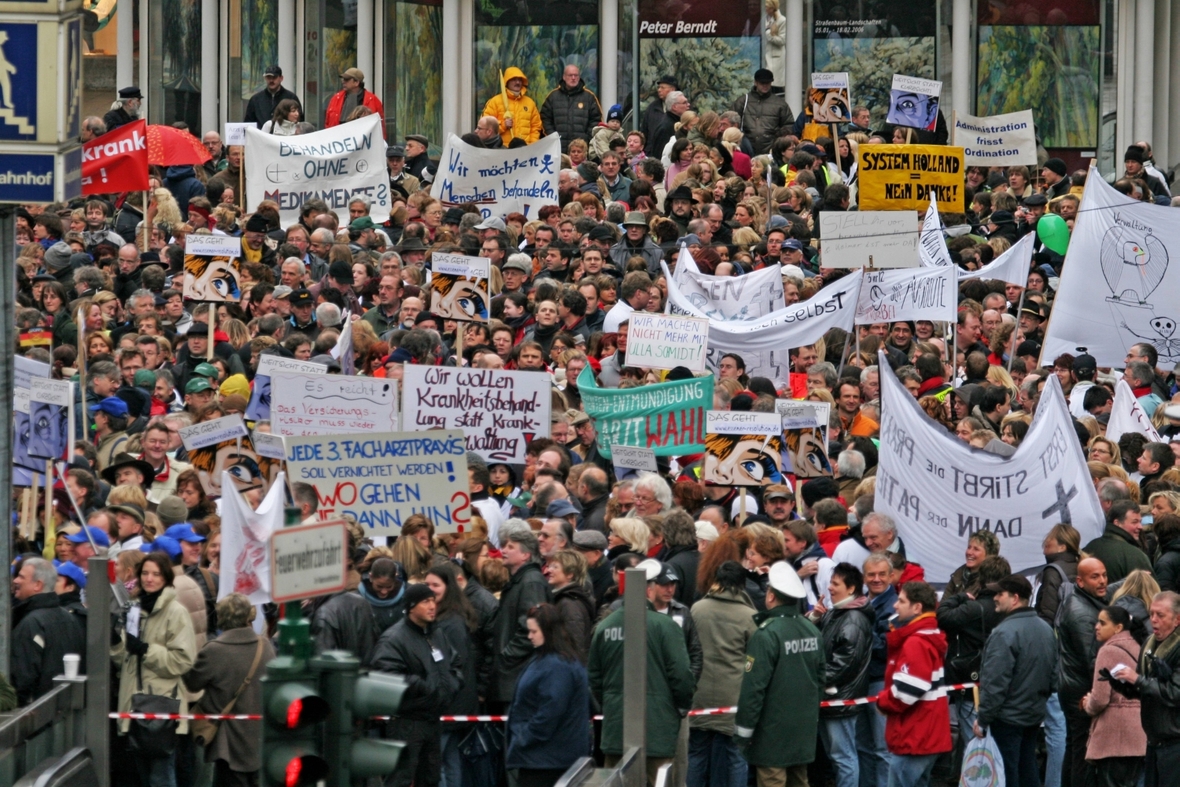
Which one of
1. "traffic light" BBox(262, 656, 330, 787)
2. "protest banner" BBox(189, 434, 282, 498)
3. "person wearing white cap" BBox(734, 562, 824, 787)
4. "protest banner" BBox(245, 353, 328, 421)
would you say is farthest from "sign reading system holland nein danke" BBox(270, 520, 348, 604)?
"protest banner" BBox(245, 353, 328, 421)

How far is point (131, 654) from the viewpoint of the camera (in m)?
11.1

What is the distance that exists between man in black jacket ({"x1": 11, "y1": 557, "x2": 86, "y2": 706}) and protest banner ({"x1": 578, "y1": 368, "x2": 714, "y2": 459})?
4.56 metres

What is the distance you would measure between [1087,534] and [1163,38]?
21.6 meters

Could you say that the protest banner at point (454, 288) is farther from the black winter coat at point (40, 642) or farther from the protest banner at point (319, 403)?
the black winter coat at point (40, 642)

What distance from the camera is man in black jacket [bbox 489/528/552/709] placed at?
11328 mm

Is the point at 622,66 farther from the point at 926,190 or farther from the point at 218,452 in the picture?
the point at 218,452

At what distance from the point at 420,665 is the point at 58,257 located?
10.5m

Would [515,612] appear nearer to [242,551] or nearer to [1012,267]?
[242,551]

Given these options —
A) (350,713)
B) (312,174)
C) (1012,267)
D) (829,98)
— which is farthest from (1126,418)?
(829,98)

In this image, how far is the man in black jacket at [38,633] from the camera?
11.0 meters

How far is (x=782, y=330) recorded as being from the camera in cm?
1747

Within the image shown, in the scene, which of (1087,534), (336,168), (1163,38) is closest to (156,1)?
(336,168)

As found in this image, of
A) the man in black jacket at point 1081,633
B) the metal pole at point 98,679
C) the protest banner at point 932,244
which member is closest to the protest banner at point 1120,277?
the protest banner at point 932,244

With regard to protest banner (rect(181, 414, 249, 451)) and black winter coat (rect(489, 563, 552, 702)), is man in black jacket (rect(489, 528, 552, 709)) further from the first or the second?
protest banner (rect(181, 414, 249, 451))
